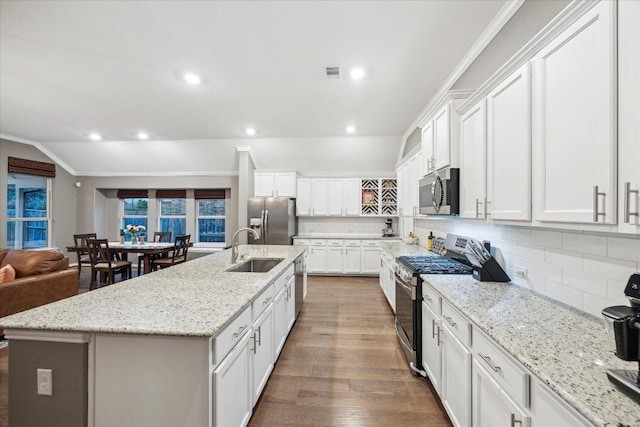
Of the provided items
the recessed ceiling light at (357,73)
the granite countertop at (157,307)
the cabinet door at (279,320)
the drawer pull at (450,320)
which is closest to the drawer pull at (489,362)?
the drawer pull at (450,320)

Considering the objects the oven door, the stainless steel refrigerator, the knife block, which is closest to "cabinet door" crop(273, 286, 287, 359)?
the oven door

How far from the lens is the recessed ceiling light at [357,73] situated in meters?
2.98

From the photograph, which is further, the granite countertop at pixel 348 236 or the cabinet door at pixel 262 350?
the granite countertop at pixel 348 236

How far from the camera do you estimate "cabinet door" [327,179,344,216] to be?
6379 mm

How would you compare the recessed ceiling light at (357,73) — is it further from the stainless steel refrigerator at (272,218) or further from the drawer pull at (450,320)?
the stainless steel refrigerator at (272,218)

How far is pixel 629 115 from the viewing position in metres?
0.93

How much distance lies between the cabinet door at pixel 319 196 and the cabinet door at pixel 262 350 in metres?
4.24

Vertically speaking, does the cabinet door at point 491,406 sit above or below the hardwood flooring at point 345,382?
above

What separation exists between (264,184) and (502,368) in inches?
224

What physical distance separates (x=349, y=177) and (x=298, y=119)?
7.28 feet

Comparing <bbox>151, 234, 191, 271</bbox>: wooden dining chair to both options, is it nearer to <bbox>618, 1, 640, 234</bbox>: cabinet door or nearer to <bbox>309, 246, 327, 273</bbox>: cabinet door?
<bbox>309, 246, 327, 273</bbox>: cabinet door

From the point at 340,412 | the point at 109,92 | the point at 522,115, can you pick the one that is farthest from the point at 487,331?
the point at 109,92

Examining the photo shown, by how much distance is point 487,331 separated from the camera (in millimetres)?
1234

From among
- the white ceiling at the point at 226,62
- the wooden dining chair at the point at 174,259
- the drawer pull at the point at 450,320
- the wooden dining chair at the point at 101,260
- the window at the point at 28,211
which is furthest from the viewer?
the window at the point at 28,211
